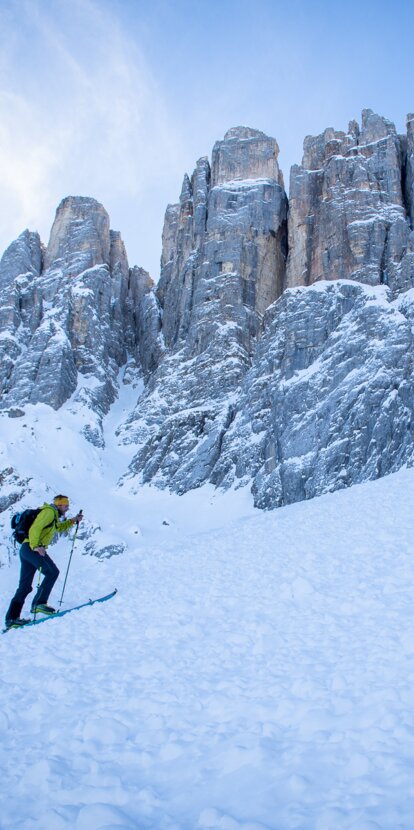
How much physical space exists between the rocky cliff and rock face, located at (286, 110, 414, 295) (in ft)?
0.67

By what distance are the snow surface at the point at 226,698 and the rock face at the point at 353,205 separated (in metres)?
45.4

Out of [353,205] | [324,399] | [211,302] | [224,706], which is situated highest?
[353,205]

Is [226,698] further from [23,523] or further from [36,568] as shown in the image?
[23,523]

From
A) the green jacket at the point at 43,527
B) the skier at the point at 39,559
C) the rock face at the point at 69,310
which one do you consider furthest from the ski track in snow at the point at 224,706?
the rock face at the point at 69,310

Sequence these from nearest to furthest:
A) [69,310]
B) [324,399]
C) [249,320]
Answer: [324,399], [249,320], [69,310]

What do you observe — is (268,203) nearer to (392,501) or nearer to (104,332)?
(104,332)

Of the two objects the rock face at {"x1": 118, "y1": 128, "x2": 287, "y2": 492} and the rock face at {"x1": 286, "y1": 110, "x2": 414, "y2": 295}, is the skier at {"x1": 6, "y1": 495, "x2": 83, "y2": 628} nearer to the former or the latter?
the rock face at {"x1": 118, "y1": 128, "x2": 287, "y2": 492}

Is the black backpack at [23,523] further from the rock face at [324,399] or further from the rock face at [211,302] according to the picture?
the rock face at [211,302]

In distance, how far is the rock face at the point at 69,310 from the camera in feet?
236

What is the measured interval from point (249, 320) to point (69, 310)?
2990 cm

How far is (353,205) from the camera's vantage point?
5981 centimetres

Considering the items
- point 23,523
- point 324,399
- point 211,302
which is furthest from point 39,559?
point 211,302

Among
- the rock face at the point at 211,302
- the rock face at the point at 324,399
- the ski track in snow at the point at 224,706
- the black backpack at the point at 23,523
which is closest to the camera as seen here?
the ski track in snow at the point at 224,706

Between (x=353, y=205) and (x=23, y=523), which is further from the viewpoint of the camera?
(x=353, y=205)
